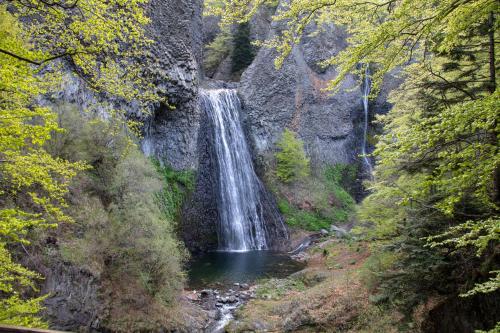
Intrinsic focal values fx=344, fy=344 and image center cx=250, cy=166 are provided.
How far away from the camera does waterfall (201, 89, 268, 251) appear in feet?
68.0

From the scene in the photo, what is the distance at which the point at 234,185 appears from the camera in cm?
2172

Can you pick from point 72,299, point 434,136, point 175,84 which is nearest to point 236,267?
point 72,299

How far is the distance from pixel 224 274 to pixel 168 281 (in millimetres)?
5655

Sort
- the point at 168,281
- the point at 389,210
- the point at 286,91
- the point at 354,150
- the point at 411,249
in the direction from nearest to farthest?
the point at 411,249 → the point at 389,210 → the point at 168,281 → the point at 286,91 → the point at 354,150

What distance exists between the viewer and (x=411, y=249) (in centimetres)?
658

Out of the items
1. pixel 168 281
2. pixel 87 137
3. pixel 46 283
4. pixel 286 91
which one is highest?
pixel 286 91

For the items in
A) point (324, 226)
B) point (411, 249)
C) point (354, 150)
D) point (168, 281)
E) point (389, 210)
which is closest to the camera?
point (411, 249)

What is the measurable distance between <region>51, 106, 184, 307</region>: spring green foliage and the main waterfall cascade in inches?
396

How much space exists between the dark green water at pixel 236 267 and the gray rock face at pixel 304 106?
27.7 feet

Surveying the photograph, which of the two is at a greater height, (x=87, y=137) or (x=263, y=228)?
(x=87, y=137)

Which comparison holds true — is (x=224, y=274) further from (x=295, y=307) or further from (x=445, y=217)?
(x=445, y=217)

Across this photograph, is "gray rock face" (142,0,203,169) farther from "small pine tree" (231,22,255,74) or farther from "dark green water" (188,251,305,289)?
"small pine tree" (231,22,255,74)

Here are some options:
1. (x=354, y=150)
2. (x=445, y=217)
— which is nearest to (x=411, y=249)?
(x=445, y=217)

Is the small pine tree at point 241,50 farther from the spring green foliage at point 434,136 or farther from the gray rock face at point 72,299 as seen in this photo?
the gray rock face at point 72,299
